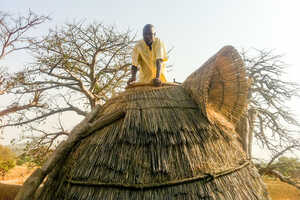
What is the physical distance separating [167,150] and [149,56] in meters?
1.89

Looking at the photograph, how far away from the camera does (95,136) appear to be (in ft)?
6.62

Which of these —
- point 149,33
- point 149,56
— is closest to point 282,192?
point 149,56

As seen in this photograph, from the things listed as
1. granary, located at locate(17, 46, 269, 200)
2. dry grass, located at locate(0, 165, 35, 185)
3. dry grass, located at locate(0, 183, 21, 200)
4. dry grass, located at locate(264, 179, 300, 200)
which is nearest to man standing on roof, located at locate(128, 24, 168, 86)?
granary, located at locate(17, 46, 269, 200)

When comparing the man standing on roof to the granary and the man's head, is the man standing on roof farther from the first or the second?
the granary

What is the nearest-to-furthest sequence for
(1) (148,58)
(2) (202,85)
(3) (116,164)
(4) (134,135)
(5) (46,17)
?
1. (3) (116,164)
2. (4) (134,135)
3. (2) (202,85)
4. (1) (148,58)
5. (5) (46,17)

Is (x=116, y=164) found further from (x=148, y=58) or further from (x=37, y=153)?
(x=37, y=153)

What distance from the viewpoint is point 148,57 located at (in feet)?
10.4

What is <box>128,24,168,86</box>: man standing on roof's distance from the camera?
2991 millimetres

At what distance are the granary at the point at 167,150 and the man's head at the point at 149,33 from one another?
107cm

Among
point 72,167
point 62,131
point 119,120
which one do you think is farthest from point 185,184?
point 62,131

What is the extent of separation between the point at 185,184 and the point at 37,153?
8.62m

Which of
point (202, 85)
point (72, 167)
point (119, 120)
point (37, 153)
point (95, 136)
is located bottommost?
point (37, 153)

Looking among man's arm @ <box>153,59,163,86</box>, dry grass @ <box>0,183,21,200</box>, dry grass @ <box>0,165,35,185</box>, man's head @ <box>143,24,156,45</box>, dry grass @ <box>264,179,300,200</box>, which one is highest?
man's head @ <box>143,24,156,45</box>

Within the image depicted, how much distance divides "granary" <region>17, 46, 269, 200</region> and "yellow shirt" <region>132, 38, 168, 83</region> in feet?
2.74
